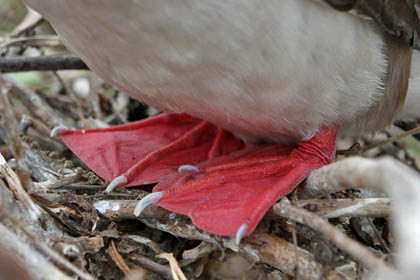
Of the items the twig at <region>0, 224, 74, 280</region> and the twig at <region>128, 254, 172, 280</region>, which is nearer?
the twig at <region>0, 224, 74, 280</region>

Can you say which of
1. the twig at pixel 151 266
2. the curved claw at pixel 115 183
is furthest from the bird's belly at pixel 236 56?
the twig at pixel 151 266

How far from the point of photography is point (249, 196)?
1.82 metres

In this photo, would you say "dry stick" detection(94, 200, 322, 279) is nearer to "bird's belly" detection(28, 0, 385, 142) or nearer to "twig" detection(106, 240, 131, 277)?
"twig" detection(106, 240, 131, 277)

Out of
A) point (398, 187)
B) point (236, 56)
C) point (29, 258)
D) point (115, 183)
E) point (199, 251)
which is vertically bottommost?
point (199, 251)

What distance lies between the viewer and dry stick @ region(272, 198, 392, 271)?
131 centimetres

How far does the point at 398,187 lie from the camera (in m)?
1.23

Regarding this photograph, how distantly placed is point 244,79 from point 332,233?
56 cm

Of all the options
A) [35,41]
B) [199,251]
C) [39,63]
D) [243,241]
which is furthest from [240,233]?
[35,41]

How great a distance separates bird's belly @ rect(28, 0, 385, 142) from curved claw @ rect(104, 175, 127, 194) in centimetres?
30

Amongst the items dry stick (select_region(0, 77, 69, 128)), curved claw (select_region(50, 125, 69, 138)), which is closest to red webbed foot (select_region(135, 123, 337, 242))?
curved claw (select_region(50, 125, 69, 138))

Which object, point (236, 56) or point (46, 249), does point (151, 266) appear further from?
point (236, 56)

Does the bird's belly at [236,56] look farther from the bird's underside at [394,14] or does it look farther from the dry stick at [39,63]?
the dry stick at [39,63]

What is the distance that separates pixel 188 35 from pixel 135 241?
0.70 meters

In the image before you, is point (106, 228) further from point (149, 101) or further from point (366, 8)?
point (366, 8)
